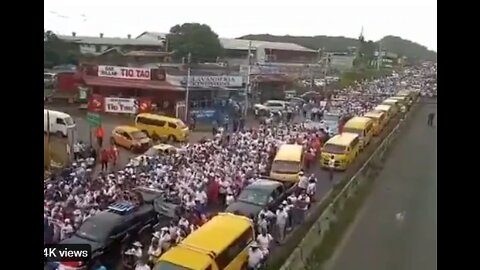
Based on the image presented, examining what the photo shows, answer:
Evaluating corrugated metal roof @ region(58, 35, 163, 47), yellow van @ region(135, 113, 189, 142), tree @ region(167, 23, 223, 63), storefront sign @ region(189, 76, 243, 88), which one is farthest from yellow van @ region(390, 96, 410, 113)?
corrugated metal roof @ region(58, 35, 163, 47)

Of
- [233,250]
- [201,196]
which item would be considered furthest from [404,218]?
[201,196]

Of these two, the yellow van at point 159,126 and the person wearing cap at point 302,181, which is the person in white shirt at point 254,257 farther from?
the yellow van at point 159,126

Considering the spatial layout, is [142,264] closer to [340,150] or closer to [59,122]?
[59,122]

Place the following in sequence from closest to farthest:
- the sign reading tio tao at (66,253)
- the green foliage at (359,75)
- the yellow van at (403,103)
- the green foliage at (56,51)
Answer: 1. the sign reading tio tao at (66,253)
2. the green foliage at (56,51)
3. the yellow van at (403,103)
4. the green foliage at (359,75)

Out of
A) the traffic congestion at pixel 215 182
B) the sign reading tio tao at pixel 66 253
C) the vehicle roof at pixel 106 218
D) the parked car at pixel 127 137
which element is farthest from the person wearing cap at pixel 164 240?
the parked car at pixel 127 137
